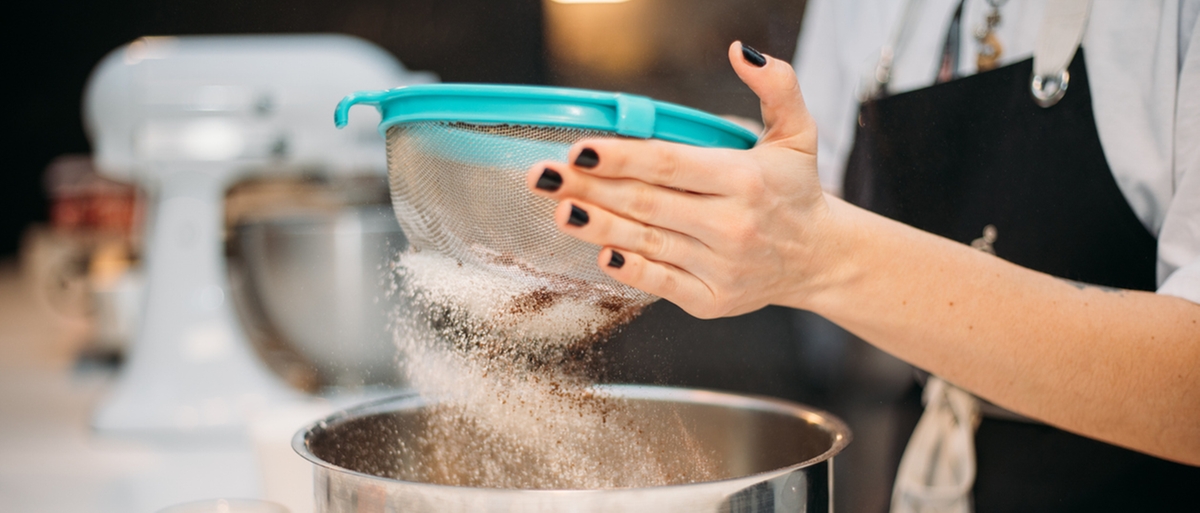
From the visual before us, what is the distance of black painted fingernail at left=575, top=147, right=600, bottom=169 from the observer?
0.27 meters

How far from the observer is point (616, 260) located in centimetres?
30

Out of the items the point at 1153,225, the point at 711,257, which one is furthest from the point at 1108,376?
the point at 711,257

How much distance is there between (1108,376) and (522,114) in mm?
313

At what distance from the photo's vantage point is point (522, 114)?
0.30 metres

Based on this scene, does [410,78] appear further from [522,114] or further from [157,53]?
[157,53]

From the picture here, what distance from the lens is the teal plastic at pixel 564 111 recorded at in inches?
11.6

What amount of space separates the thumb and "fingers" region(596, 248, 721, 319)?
66 mm

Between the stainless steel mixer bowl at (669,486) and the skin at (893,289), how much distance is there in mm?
64

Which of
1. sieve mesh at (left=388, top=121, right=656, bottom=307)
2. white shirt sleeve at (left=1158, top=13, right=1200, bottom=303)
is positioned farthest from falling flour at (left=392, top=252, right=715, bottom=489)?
white shirt sleeve at (left=1158, top=13, right=1200, bottom=303)

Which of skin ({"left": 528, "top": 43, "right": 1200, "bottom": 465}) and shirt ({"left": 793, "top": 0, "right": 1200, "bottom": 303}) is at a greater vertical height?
shirt ({"left": 793, "top": 0, "right": 1200, "bottom": 303})

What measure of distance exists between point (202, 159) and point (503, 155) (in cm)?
68

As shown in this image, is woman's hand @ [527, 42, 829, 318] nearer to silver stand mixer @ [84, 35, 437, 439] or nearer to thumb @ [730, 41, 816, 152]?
thumb @ [730, 41, 816, 152]

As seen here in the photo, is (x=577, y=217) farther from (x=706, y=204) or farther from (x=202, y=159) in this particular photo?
(x=202, y=159)

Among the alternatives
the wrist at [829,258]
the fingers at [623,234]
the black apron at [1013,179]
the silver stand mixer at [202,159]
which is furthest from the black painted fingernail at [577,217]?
the silver stand mixer at [202,159]
